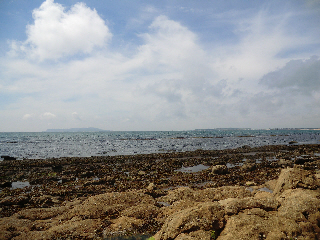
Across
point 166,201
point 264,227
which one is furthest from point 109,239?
point 264,227

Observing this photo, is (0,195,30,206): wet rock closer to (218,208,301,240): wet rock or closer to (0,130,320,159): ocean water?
(218,208,301,240): wet rock

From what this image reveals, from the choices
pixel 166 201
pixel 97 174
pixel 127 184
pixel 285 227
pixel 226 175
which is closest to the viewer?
pixel 285 227

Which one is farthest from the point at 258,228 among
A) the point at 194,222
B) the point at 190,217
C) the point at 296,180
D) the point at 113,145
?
the point at 113,145

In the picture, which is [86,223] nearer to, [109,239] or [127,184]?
[109,239]

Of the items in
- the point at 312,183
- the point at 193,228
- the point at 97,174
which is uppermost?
the point at 312,183

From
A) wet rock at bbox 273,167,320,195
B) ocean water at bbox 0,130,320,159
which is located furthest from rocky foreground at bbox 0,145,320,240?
ocean water at bbox 0,130,320,159

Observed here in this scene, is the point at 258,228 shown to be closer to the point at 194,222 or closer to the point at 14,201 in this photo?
the point at 194,222

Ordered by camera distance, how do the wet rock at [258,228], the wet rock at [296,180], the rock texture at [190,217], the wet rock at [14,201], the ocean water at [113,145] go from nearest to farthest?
the wet rock at [258,228]
the rock texture at [190,217]
the wet rock at [296,180]
the wet rock at [14,201]
the ocean water at [113,145]

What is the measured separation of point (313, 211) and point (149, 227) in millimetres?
6614

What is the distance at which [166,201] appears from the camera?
1164 cm

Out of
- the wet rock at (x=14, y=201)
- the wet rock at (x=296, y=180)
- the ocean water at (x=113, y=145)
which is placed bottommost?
the ocean water at (x=113, y=145)

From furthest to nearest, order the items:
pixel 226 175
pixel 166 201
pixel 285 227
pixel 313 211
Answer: pixel 226 175, pixel 166 201, pixel 313 211, pixel 285 227

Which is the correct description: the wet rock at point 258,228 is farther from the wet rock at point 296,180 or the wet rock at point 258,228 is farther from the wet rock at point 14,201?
the wet rock at point 14,201

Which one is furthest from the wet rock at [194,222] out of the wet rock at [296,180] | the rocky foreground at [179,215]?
the wet rock at [296,180]
